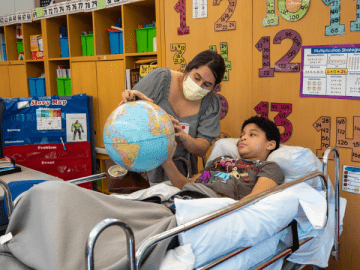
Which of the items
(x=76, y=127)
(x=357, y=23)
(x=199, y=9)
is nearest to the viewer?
(x=357, y=23)

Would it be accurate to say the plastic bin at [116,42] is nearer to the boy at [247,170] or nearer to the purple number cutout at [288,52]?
the purple number cutout at [288,52]

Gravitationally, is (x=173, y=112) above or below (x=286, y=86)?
below

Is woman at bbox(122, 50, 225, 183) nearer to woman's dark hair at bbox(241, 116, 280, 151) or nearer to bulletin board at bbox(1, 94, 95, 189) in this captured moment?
woman's dark hair at bbox(241, 116, 280, 151)

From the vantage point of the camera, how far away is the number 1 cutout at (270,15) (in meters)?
2.34

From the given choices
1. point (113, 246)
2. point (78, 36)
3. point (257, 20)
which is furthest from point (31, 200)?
point (78, 36)

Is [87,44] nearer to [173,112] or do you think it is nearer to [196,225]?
[173,112]

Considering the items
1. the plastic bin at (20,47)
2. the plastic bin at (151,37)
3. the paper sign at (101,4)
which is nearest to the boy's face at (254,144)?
the plastic bin at (151,37)

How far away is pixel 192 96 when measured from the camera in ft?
6.39

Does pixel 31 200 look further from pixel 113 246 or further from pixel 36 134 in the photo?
pixel 36 134

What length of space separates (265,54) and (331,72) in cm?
48

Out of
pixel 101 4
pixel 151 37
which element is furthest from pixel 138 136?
pixel 101 4

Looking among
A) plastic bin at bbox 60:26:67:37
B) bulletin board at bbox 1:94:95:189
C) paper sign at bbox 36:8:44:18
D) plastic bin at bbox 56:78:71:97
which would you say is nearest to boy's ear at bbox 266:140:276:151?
bulletin board at bbox 1:94:95:189

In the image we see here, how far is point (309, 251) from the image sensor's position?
1.69 meters

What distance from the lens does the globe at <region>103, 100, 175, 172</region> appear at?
1318mm
